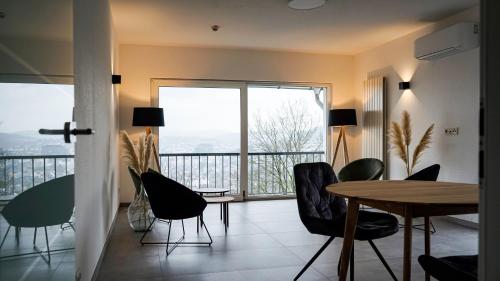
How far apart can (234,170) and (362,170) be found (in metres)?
2.50

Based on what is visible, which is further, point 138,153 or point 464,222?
point 138,153

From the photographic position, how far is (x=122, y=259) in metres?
3.56

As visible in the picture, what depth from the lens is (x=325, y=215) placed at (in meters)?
3.01

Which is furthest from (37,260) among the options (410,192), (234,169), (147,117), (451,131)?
(234,169)

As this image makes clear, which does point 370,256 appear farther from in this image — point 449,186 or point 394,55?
point 394,55

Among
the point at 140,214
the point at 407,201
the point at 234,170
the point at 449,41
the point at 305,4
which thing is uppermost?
the point at 305,4

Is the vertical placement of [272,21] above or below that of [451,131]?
above

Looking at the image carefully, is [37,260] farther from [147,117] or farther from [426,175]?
[147,117]

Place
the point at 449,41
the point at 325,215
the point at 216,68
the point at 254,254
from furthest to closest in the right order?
the point at 216,68
the point at 449,41
the point at 254,254
the point at 325,215

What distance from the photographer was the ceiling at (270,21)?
4535 millimetres

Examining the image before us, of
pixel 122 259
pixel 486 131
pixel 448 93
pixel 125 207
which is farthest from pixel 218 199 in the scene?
pixel 486 131

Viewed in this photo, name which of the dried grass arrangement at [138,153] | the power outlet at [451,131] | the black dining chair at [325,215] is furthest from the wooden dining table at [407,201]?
the dried grass arrangement at [138,153]

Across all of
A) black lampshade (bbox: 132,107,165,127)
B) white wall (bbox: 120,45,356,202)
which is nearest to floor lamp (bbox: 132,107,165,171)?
black lampshade (bbox: 132,107,165,127)

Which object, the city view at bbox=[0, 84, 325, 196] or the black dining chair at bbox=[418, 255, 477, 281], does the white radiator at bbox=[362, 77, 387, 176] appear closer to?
the city view at bbox=[0, 84, 325, 196]
